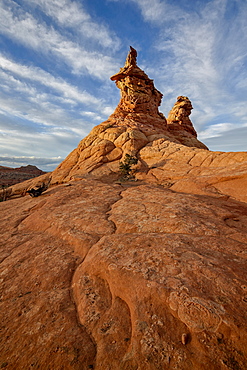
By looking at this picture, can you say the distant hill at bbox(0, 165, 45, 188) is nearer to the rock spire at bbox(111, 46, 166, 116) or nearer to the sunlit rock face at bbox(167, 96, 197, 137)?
the rock spire at bbox(111, 46, 166, 116)

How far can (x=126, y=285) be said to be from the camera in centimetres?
326

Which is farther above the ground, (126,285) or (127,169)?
(127,169)

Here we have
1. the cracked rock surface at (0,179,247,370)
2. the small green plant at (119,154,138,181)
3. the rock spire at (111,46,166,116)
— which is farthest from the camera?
the rock spire at (111,46,166,116)

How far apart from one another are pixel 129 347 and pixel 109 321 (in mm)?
579

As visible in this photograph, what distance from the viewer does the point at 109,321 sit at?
2857 millimetres

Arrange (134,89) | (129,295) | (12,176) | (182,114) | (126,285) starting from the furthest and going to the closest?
(12,176)
(182,114)
(134,89)
(126,285)
(129,295)

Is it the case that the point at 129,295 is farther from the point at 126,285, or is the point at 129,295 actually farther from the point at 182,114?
the point at 182,114

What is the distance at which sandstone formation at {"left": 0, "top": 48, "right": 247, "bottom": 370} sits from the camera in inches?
90.2

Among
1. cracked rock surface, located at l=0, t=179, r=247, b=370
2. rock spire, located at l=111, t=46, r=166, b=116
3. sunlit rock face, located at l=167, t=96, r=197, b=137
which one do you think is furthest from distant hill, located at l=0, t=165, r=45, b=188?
sunlit rock face, located at l=167, t=96, r=197, b=137

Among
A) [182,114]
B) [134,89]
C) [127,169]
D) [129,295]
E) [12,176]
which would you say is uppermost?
[134,89]

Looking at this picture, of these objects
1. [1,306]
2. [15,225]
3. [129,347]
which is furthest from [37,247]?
[129,347]

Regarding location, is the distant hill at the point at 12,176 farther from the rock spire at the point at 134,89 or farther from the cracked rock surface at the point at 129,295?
the cracked rock surface at the point at 129,295

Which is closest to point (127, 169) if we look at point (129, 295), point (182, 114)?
point (129, 295)

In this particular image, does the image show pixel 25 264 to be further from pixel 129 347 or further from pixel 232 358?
pixel 232 358
